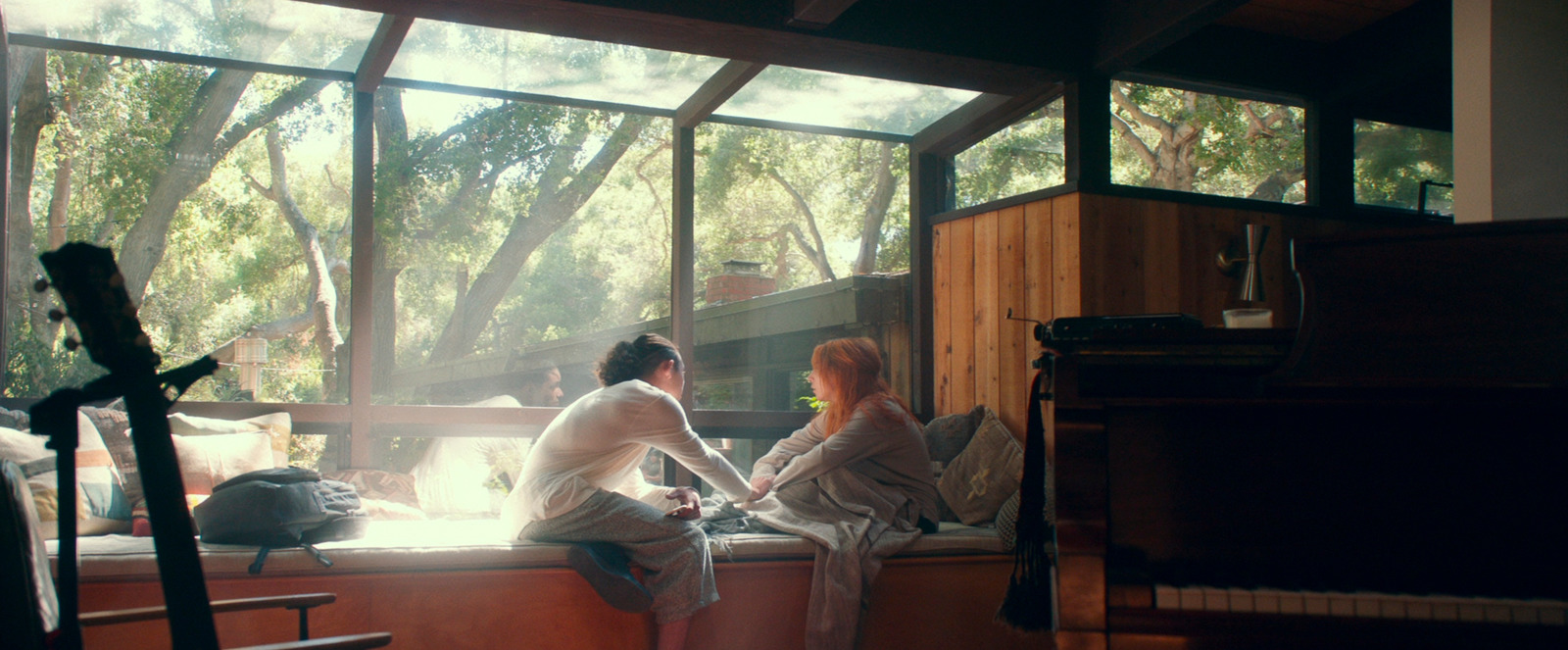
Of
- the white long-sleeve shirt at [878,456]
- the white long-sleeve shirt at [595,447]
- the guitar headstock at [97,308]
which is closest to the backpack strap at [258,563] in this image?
the white long-sleeve shirt at [595,447]

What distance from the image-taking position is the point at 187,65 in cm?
429

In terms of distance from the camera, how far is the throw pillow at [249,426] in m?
3.96

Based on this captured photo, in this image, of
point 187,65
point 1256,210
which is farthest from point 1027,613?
point 187,65

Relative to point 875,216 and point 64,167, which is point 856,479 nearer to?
point 875,216

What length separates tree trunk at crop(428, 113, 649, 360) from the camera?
15.0 ft

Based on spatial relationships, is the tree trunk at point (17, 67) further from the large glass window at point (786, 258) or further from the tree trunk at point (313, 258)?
the large glass window at point (786, 258)

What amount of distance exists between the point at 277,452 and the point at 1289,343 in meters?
3.74

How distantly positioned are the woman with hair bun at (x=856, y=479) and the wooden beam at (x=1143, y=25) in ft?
5.10

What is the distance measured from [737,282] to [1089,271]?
1712 millimetres

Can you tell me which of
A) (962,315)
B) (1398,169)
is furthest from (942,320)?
(1398,169)

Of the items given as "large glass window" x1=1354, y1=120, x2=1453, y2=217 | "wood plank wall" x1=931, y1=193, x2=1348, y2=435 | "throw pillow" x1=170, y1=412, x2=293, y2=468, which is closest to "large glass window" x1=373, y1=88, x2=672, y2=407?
"throw pillow" x1=170, y1=412, x2=293, y2=468

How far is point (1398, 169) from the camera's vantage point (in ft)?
15.5

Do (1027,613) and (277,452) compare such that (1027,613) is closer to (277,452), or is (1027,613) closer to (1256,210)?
(1256,210)

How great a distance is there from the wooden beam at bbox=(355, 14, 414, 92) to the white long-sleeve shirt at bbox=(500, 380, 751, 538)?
1638 mm
